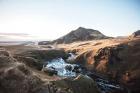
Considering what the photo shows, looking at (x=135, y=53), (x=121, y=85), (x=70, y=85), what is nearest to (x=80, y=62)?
(x=135, y=53)

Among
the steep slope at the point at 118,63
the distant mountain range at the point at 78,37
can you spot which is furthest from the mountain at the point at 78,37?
the steep slope at the point at 118,63

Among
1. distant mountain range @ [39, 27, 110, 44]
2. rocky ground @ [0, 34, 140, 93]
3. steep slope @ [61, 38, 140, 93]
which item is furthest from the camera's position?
distant mountain range @ [39, 27, 110, 44]

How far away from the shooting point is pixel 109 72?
38594mm

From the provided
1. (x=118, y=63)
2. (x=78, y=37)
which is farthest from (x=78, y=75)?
(x=78, y=37)

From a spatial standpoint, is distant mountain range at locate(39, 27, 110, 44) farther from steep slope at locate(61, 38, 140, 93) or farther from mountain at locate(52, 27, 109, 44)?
steep slope at locate(61, 38, 140, 93)

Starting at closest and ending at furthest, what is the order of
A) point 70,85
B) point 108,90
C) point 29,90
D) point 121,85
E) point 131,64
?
point 29,90 < point 70,85 < point 108,90 < point 121,85 < point 131,64

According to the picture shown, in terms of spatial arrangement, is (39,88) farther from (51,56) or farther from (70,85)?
A: (51,56)

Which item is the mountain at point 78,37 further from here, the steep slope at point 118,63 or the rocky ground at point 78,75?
the steep slope at point 118,63

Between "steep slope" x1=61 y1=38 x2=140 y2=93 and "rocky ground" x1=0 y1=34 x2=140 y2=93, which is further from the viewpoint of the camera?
"steep slope" x1=61 y1=38 x2=140 y2=93

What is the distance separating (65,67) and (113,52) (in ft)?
33.3

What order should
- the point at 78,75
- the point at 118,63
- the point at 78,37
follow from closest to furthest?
the point at 78,75, the point at 118,63, the point at 78,37

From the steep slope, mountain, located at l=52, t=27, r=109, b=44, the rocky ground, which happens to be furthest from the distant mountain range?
the steep slope

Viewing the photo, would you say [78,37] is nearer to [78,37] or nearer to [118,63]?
[78,37]

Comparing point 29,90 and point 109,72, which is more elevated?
point 29,90
